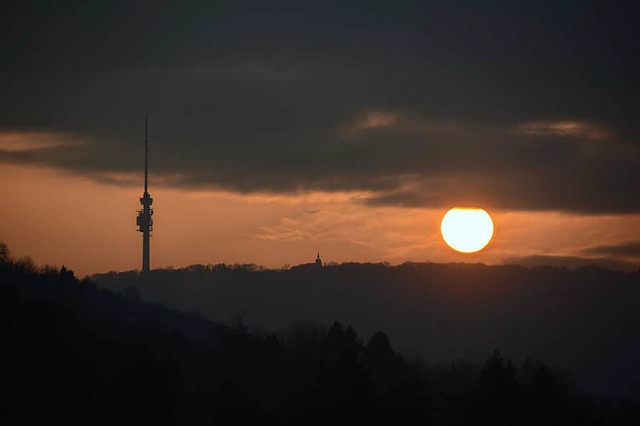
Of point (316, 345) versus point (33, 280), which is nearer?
point (316, 345)

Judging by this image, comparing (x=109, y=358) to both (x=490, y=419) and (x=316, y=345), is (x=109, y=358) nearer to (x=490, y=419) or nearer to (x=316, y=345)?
(x=490, y=419)

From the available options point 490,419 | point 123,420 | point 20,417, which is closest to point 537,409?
point 490,419

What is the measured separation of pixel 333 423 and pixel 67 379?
89.3 feet

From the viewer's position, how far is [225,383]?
344 feet

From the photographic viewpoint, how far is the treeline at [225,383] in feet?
300

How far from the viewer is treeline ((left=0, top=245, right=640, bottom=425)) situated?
300ft

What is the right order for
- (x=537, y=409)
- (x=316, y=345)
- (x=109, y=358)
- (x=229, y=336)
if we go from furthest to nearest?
(x=316, y=345) → (x=229, y=336) → (x=109, y=358) → (x=537, y=409)

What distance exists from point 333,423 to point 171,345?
50620 millimetres

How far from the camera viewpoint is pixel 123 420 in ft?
287

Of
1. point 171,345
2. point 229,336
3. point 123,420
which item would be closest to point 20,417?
point 123,420

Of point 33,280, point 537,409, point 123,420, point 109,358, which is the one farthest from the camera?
point 33,280

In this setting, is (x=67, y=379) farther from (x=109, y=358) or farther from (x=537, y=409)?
(x=537, y=409)

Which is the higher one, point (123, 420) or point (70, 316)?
point (70, 316)

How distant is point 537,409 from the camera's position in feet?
306
